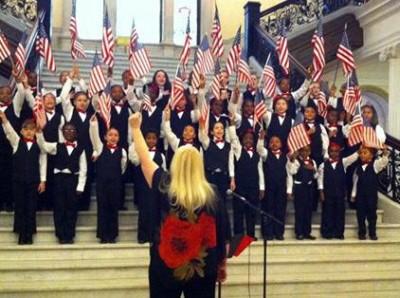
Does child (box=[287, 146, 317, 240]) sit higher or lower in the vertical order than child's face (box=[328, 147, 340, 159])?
lower

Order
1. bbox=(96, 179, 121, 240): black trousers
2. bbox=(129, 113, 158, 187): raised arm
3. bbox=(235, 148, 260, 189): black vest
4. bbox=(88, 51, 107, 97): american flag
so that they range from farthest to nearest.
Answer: bbox=(88, 51, 107, 97): american flag < bbox=(235, 148, 260, 189): black vest < bbox=(96, 179, 121, 240): black trousers < bbox=(129, 113, 158, 187): raised arm

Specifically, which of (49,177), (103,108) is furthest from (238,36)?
(49,177)

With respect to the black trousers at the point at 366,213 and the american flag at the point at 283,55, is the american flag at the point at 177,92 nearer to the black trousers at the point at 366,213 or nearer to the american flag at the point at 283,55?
the american flag at the point at 283,55

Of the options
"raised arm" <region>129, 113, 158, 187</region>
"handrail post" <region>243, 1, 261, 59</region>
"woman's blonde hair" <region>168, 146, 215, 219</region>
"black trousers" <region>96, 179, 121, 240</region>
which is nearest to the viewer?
"woman's blonde hair" <region>168, 146, 215, 219</region>

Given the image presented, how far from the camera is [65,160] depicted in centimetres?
762

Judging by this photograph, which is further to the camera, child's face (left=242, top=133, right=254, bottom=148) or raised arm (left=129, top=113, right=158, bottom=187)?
child's face (left=242, top=133, right=254, bottom=148)

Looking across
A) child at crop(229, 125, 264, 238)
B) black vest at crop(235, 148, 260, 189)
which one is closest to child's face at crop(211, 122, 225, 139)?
child at crop(229, 125, 264, 238)

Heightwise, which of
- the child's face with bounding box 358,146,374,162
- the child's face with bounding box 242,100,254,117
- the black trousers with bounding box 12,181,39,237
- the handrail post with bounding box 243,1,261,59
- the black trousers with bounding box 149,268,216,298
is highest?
the handrail post with bounding box 243,1,261,59

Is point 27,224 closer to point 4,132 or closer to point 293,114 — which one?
point 4,132

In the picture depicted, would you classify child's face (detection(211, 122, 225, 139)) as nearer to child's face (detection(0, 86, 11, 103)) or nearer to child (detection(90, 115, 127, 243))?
child (detection(90, 115, 127, 243))

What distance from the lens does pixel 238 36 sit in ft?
31.5

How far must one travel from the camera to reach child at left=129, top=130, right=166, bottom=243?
7488mm

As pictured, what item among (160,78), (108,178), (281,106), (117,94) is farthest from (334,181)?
(117,94)

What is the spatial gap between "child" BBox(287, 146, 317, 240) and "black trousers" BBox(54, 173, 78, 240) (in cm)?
273
